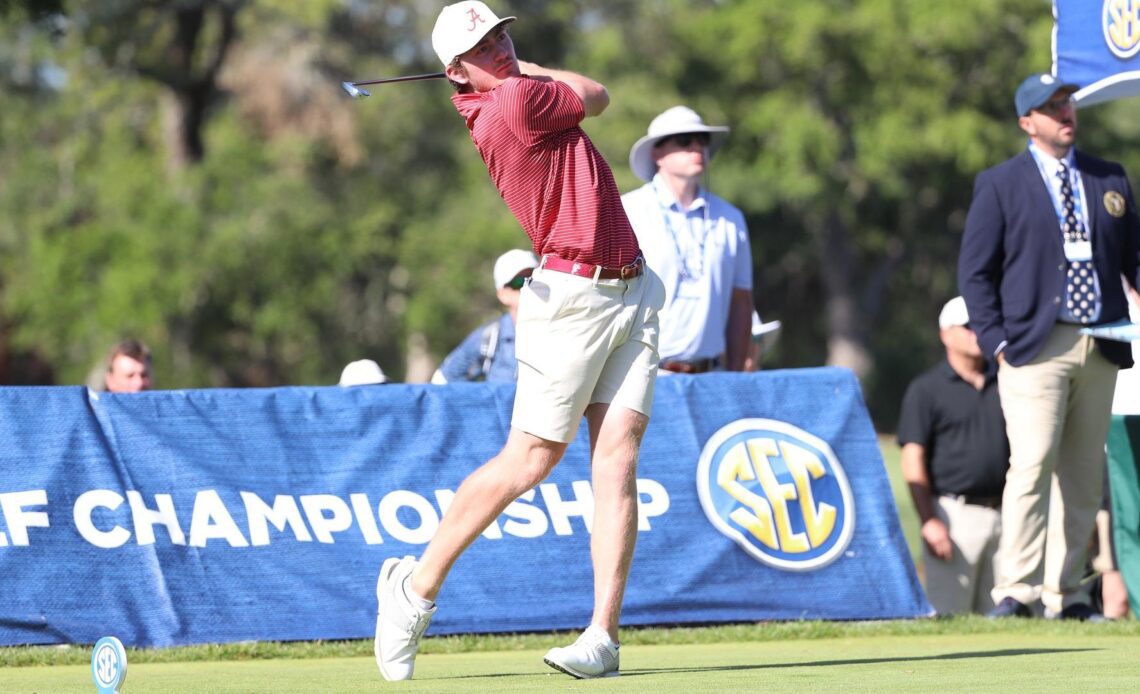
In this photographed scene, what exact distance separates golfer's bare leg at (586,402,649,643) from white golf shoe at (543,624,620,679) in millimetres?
85

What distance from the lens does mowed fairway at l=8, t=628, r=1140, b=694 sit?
210 inches

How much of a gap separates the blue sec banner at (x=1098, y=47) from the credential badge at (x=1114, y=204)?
0.65 m

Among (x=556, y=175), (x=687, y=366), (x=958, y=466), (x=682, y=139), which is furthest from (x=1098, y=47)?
(x=556, y=175)

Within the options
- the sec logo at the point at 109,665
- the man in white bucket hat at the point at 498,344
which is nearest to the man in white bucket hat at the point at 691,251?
the man in white bucket hat at the point at 498,344

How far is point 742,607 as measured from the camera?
7.77 m

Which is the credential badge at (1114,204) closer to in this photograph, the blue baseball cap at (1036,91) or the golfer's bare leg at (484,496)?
the blue baseball cap at (1036,91)

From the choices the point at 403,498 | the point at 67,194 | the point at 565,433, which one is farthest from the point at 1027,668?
the point at 67,194

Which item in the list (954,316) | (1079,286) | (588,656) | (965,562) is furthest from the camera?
(954,316)

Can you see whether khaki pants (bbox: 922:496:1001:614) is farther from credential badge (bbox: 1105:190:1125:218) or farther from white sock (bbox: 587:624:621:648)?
white sock (bbox: 587:624:621:648)

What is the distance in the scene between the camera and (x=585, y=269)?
221 inches

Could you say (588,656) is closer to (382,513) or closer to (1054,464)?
(382,513)

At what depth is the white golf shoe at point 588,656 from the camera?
5469 millimetres

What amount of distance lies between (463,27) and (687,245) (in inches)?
123

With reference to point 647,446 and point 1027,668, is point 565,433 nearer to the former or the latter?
point 1027,668
